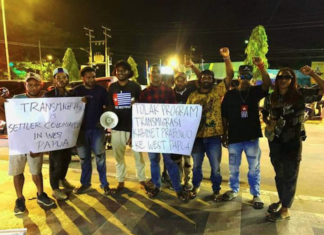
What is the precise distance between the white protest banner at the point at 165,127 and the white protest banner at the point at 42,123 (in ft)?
3.13

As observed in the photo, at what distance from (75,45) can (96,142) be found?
3688 cm

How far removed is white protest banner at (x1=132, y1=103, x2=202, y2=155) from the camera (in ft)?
12.3

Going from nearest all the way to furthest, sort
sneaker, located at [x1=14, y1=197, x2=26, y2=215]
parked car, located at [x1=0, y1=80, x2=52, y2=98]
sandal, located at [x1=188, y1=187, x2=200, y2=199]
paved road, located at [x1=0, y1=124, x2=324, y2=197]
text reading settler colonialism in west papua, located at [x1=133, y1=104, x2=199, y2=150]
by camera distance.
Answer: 1. sneaker, located at [x1=14, y1=197, x2=26, y2=215]
2. text reading settler colonialism in west papua, located at [x1=133, y1=104, x2=199, y2=150]
3. sandal, located at [x1=188, y1=187, x2=200, y2=199]
4. paved road, located at [x1=0, y1=124, x2=324, y2=197]
5. parked car, located at [x1=0, y1=80, x2=52, y2=98]

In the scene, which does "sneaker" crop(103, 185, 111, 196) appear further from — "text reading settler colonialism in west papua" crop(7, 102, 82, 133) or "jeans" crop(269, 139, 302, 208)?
"jeans" crop(269, 139, 302, 208)

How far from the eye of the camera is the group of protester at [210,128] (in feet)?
11.1

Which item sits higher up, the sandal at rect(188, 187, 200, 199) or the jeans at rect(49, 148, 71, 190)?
the jeans at rect(49, 148, 71, 190)

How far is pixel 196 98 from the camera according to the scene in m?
4.00

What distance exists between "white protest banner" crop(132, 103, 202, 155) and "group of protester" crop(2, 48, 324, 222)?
0.25 metres

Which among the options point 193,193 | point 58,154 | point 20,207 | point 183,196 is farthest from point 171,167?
point 20,207

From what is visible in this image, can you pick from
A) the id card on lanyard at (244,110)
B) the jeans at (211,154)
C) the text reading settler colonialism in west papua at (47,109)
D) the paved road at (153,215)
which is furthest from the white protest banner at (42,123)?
the id card on lanyard at (244,110)

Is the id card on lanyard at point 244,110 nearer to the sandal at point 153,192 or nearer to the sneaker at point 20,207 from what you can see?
the sandal at point 153,192

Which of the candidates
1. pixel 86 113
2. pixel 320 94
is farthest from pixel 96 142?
pixel 320 94

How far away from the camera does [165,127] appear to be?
3.86 metres

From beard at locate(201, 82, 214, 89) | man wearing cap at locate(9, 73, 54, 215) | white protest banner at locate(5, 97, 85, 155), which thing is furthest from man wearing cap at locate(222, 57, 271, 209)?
man wearing cap at locate(9, 73, 54, 215)
